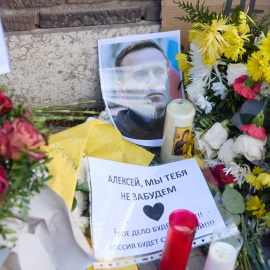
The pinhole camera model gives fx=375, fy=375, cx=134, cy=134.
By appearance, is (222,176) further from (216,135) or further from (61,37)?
(61,37)

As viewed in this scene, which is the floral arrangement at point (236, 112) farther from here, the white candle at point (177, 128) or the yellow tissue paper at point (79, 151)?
the yellow tissue paper at point (79, 151)

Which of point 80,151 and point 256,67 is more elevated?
point 256,67

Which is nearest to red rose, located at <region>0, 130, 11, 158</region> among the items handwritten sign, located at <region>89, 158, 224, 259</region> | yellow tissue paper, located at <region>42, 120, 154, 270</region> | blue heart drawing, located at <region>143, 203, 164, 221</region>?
yellow tissue paper, located at <region>42, 120, 154, 270</region>

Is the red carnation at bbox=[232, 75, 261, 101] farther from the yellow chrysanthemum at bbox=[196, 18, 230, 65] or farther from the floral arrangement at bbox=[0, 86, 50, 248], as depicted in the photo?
the floral arrangement at bbox=[0, 86, 50, 248]

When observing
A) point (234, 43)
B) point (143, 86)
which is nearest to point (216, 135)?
point (234, 43)

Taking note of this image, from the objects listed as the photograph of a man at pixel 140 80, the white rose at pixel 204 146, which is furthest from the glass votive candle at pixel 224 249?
the photograph of a man at pixel 140 80

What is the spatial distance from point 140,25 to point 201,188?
69 centimetres

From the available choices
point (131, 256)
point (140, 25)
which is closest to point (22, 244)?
point (131, 256)

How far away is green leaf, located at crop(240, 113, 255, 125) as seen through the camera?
1.16 meters

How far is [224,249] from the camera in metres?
0.88

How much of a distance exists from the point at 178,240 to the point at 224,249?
0.38 feet

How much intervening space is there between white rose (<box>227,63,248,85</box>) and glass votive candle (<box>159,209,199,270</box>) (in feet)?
1.64

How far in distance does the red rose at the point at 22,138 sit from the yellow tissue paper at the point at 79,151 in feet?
0.72

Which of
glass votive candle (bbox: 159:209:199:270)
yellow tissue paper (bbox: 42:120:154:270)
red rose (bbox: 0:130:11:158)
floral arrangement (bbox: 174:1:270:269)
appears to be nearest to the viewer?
red rose (bbox: 0:130:11:158)
